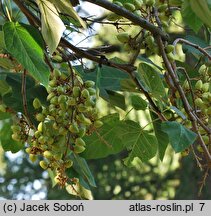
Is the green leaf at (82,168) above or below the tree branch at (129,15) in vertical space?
below

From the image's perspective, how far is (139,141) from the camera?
99cm

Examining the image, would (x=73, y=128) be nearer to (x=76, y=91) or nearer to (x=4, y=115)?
(x=76, y=91)

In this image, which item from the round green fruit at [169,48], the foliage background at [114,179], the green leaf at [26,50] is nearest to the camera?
the green leaf at [26,50]

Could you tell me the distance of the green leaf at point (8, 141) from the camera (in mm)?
1040

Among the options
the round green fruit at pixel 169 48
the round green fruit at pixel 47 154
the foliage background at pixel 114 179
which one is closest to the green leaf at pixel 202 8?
the round green fruit at pixel 169 48

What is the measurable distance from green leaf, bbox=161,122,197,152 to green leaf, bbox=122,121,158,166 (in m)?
0.15

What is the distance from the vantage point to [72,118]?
84 centimetres

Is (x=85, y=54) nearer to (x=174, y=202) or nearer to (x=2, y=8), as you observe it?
(x=2, y=8)

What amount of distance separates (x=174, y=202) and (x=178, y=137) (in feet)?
1.12

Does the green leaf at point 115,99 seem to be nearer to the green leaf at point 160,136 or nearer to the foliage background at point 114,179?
the green leaf at point 160,136

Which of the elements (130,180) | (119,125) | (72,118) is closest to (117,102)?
(119,125)

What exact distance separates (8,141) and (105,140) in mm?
166

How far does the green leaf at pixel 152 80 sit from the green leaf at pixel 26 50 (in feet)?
0.57

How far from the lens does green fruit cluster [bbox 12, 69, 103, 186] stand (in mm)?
840
